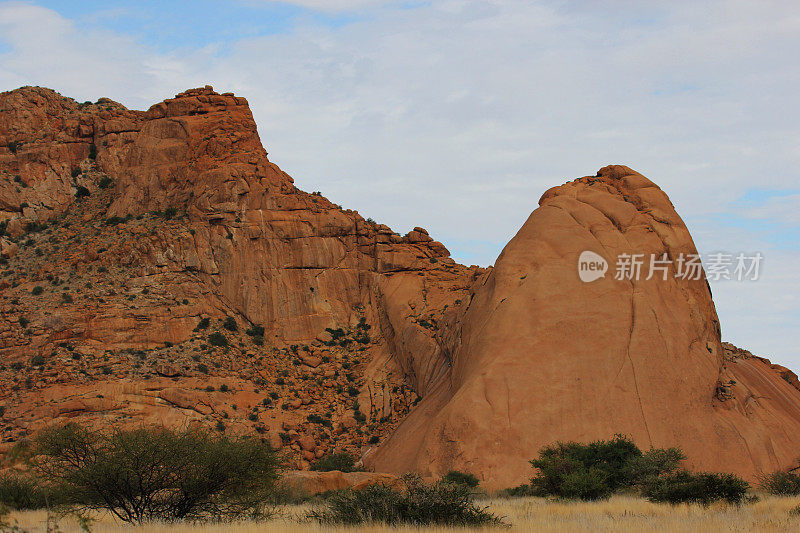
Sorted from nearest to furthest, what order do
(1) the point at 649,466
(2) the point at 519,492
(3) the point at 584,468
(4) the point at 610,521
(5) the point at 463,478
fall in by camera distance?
(4) the point at 610,521 < (3) the point at 584,468 < (1) the point at 649,466 < (2) the point at 519,492 < (5) the point at 463,478

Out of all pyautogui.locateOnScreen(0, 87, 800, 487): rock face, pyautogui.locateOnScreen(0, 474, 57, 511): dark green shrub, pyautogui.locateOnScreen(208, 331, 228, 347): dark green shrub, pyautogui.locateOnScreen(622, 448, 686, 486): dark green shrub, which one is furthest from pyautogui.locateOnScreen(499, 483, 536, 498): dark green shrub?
pyautogui.locateOnScreen(208, 331, 228, 347): dark green shrub

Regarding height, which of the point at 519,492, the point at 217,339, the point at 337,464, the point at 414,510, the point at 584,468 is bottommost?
the point at 337,464

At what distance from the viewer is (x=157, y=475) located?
22.7 m

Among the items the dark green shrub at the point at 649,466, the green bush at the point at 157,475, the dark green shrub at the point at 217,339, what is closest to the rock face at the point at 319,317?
the dark green shrub at the point at 217,339

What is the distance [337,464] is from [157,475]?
25.2m

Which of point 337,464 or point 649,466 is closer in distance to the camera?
point 649,466

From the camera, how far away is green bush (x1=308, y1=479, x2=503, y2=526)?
62.1 ft

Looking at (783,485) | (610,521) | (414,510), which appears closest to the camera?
(414,510)

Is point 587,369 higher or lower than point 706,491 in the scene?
higher

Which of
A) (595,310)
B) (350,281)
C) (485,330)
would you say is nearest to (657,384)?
(595,310)

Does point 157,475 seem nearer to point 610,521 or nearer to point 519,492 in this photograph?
point 610,521

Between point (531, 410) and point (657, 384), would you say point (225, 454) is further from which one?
point (657, 384)

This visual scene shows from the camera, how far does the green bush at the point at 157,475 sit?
22.2 meters

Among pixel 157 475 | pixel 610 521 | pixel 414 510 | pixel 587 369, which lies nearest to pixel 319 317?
pixel 587 369
